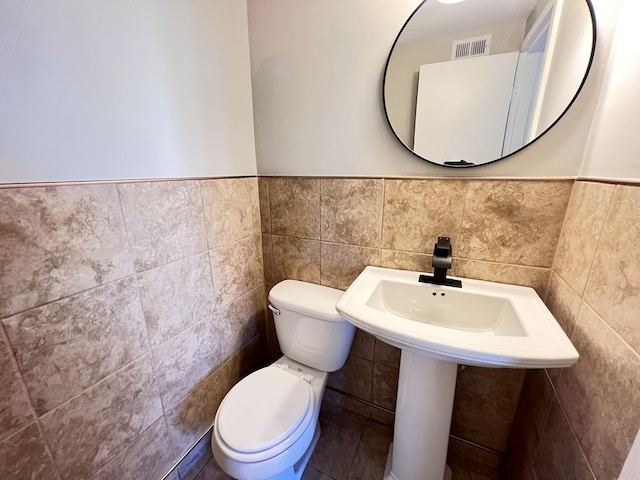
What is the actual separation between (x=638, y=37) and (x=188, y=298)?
1.57 meters

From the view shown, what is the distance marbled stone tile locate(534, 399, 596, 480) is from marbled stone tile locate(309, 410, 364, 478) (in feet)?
2.46

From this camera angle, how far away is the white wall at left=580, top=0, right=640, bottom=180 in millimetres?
612

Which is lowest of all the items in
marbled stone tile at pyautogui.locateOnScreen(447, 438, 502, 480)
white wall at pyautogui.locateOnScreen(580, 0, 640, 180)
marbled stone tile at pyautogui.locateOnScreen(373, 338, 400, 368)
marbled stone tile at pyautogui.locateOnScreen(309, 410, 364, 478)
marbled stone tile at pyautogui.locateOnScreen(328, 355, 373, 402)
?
marbled stone tile at pyautogui.locateOnScreen(309, 410, 364, 478)

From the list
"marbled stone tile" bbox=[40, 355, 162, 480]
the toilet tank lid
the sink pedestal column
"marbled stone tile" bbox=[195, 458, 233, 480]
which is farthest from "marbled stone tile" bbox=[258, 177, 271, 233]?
"marbled stone tile" bbox=[195, 458, 233, 480]

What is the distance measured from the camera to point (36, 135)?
65cm

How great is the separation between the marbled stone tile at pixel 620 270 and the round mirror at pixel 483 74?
1.14 ft

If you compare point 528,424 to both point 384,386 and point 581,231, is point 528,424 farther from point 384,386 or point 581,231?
point 581,231

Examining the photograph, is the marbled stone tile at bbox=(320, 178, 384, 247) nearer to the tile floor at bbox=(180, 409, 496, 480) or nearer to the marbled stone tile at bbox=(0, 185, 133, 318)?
the marbled stone tile at bbox=(0, 185, 133, 318)

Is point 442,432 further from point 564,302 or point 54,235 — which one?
point 54,235

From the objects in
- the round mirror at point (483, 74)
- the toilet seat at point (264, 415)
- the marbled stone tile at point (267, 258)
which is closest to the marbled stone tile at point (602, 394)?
the round mirror at point (483, 74)

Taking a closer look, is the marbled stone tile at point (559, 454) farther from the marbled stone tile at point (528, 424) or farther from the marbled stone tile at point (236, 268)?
the marbled stone tile at point (236, 268)

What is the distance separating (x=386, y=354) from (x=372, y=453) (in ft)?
1.59

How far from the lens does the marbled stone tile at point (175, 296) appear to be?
0.94 metres

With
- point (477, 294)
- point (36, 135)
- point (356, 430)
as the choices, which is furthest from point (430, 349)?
point (36, 135)
